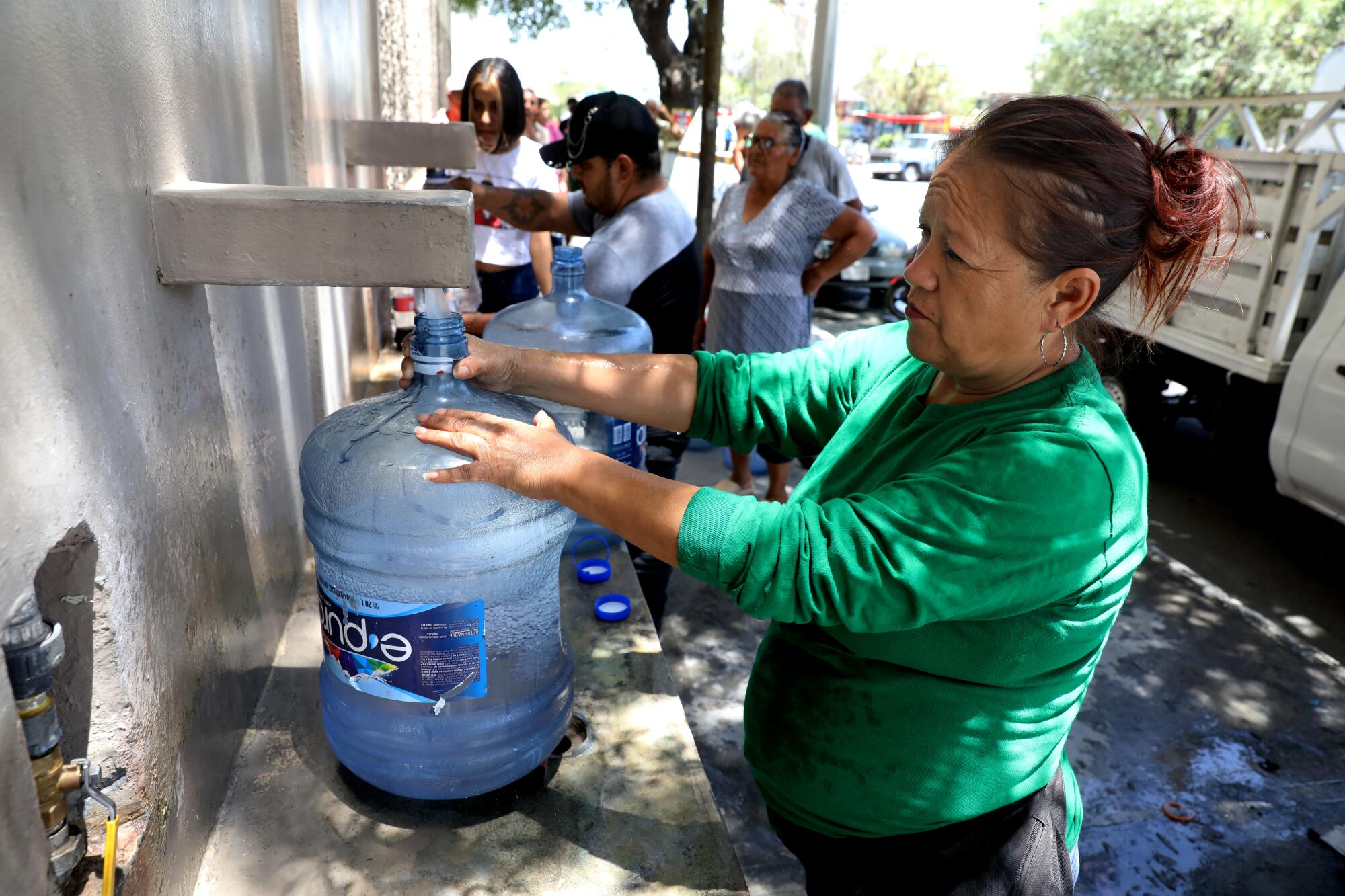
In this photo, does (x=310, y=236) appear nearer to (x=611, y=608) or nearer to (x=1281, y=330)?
(x=611, y=608)

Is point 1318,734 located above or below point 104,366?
below

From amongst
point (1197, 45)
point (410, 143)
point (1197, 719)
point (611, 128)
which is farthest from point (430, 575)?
point (1197, 45)

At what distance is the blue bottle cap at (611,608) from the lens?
233 cm

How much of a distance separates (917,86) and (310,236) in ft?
234

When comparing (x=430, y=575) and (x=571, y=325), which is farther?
(x=571, y=325)

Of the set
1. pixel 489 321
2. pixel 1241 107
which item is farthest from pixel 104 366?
pixel 1241 107

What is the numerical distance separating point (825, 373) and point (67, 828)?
4.84 feet

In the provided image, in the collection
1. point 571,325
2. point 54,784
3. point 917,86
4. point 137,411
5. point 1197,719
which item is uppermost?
point 917,86

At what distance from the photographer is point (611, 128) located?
3254mm

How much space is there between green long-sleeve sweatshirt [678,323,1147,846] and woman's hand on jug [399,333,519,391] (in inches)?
24.5

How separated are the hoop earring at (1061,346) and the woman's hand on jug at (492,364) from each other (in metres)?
0.98

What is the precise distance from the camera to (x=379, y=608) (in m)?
1.50

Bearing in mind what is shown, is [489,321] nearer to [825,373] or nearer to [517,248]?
[825,373]

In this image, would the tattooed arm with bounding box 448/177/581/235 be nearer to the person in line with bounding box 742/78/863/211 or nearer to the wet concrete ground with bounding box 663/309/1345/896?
the wet concrete ground with bounding box 663/309/1345/896
